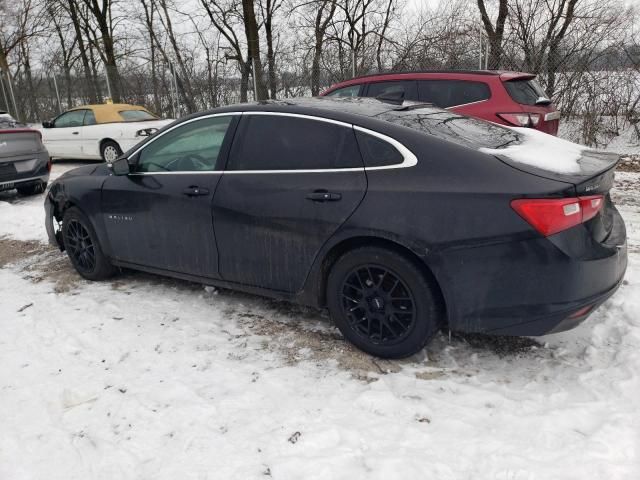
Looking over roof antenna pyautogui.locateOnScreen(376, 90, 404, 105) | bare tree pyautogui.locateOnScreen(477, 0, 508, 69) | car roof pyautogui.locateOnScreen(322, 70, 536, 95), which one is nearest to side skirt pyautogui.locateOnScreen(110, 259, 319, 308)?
roof antenna pyautogui.locateOnScreen(376, 90, 404, 105)

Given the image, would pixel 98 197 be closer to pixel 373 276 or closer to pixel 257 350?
pixel 257 350

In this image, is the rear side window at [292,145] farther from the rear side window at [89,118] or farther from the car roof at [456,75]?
the rear side window at [89,118]

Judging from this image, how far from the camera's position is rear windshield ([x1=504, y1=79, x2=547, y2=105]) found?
22.5 feet

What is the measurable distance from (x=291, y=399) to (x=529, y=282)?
54.4 inches

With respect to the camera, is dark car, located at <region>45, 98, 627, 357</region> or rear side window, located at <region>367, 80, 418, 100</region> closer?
dark car, located at <region>45, 98, 627, 357</region>

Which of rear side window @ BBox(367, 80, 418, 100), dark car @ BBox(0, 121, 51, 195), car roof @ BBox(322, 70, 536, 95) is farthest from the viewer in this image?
dark car @ BBox(0, 121, 51, 195)

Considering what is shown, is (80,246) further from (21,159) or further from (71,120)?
(71,120)

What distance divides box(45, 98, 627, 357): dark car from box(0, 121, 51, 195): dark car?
4.89 metres

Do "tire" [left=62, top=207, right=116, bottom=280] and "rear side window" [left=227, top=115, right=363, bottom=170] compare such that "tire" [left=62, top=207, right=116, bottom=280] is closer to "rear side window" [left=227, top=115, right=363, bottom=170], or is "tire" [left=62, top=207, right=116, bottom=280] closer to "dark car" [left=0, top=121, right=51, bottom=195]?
"rear side window" [left=227, top=115, right=363, bottom=170]

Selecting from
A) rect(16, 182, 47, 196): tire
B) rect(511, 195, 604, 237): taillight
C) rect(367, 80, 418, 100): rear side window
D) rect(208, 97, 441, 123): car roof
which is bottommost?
rect(16, 182, 47, 196): tire

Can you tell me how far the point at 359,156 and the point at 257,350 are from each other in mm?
1400

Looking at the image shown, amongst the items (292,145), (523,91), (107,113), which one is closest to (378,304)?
(292,145)

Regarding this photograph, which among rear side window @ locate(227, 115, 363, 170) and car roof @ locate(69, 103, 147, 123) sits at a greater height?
car roof @ locate(69, 103, 147, 123)

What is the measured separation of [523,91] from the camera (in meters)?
7.01
